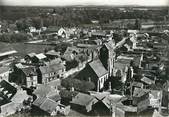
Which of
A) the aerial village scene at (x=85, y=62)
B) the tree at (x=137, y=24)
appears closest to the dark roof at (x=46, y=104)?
the aerial village scene at (x=85, y=62)

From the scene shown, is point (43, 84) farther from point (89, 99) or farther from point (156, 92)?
point (156, 92)

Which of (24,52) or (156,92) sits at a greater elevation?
(24,52)

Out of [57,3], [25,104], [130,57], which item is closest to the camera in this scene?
[57,3]

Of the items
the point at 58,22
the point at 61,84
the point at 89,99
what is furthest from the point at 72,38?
the point at 89,99

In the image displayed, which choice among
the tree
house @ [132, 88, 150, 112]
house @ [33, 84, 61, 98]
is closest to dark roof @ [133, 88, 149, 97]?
house @ [132, 88, 150, 112]

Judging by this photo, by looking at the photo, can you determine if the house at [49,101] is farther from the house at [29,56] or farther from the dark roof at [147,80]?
the dark roof at [147,80]
